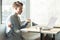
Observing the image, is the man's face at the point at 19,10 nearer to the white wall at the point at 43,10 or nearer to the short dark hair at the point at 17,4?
the short dark hair at the point at 17,4

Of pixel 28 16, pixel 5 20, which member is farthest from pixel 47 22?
pixel 5 20

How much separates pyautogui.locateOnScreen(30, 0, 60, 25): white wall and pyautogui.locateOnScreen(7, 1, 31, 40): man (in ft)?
0.77

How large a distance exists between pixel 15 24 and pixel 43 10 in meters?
0.77

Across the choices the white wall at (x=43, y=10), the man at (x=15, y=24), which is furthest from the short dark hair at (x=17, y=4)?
Answer: the white wall at (x=43, y=10)

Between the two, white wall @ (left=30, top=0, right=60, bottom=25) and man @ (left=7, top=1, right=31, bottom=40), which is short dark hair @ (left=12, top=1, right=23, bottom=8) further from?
white wall @ (left=30, top=0, right=60, bottom=25)

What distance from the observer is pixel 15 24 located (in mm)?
3469

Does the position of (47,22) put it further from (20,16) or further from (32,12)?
(20,16)

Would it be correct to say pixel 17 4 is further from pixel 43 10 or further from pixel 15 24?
pixel 43 10

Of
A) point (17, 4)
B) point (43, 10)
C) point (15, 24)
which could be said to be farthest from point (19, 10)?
point (43, 10)

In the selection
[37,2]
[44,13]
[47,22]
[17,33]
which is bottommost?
[17,33]

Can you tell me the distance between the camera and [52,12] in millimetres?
3543

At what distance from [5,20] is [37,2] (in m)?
0.91

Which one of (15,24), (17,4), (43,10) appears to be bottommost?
(15,24)

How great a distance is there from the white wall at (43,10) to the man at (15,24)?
0.77 feet
